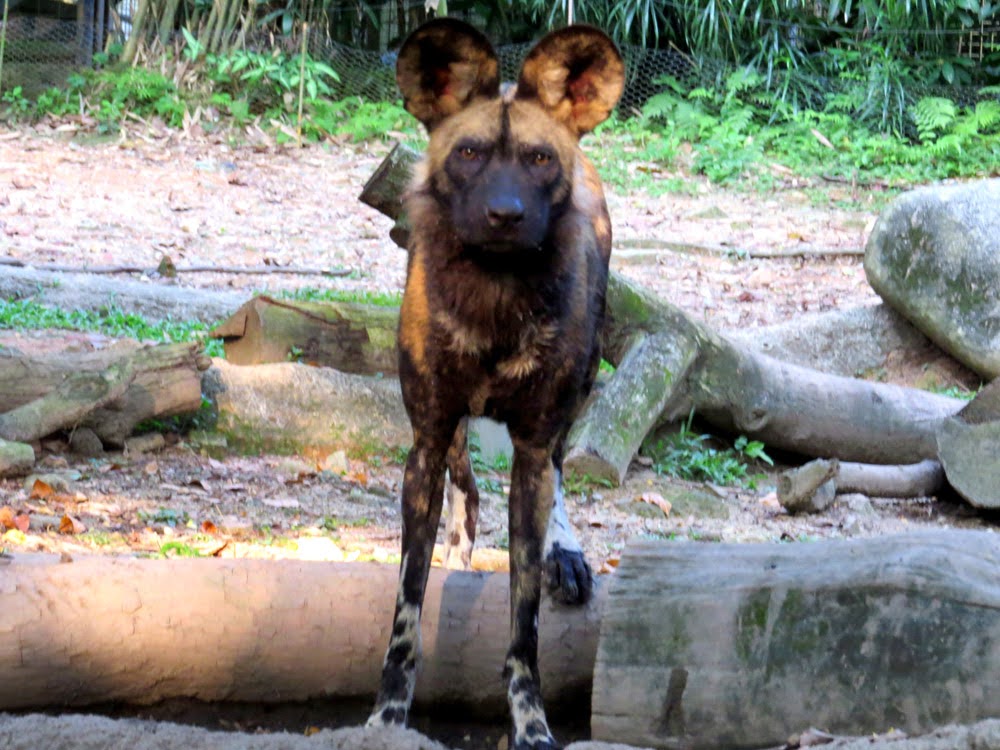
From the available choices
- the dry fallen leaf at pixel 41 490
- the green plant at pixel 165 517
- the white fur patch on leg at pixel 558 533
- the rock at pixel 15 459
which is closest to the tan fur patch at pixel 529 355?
the white fur patch on leg at pixel 558 533

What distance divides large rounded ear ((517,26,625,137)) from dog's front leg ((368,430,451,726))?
3.03 feet

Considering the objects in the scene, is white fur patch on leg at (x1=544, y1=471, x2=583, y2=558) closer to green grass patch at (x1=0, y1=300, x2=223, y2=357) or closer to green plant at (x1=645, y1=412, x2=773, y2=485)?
green plant at (x1=645, y1=412, x2=773, y2=485)

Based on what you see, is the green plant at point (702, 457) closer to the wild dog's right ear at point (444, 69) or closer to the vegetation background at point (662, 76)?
the wild dog's right ear at point (444, 69)

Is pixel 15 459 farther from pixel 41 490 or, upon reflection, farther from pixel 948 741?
pixel 948 741

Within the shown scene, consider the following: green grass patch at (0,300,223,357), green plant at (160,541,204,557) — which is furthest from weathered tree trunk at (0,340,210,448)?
green plant at (160,541,204,557)

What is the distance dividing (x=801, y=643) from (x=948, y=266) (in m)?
5.63

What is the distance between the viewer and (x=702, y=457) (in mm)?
6574

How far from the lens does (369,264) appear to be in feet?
35.7

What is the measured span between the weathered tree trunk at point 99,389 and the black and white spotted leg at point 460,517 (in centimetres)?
185

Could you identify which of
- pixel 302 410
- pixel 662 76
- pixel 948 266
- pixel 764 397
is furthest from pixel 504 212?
pixel 662 76

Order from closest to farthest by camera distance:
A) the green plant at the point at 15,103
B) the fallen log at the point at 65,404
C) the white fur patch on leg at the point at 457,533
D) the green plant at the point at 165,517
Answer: the white fur patch on leg at the point at 457,533 < the green plant at the point at 165,517 < the fallen log at the point at 65,404 < the green plant at the point at 15,103

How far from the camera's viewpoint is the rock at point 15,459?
497 cm

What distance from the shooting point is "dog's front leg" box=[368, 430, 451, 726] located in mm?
3232

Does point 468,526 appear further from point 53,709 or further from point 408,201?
point 53,709
